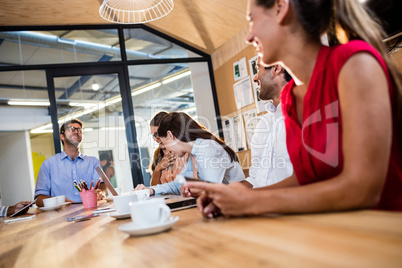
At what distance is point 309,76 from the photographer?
40.0 inches

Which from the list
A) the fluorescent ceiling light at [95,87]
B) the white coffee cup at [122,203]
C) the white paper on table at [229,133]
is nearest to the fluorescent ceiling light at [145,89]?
the fluorescent ceiling light at [95,87]

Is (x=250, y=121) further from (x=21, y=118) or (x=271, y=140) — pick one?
(x=21, y=118)

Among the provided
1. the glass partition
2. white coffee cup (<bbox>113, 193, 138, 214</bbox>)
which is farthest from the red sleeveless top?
the glass partition

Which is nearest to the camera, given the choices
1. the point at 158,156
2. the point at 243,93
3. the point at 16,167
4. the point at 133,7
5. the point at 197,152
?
the point at 197,152

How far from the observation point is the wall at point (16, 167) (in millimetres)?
8633

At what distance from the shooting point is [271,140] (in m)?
2.06

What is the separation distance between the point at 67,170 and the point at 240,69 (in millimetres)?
2352

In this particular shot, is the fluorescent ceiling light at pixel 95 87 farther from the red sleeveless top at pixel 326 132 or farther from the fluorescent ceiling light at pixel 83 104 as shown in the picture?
the red sleeveless top at pixel 326 132

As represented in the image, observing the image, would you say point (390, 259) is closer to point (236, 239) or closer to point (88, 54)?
point (236, 239)

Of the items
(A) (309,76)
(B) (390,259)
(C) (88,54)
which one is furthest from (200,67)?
(B) (390,259)

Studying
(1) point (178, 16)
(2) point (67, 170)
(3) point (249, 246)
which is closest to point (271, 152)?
(3) point (249, 246)

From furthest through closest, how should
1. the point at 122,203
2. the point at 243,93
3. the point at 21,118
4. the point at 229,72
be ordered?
the point at 21,118 < the point at 229,72 < the point at 243,93 < the point at 122,203

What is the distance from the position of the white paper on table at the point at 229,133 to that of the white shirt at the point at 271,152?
223 centimetres

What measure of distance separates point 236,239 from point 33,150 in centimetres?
947
